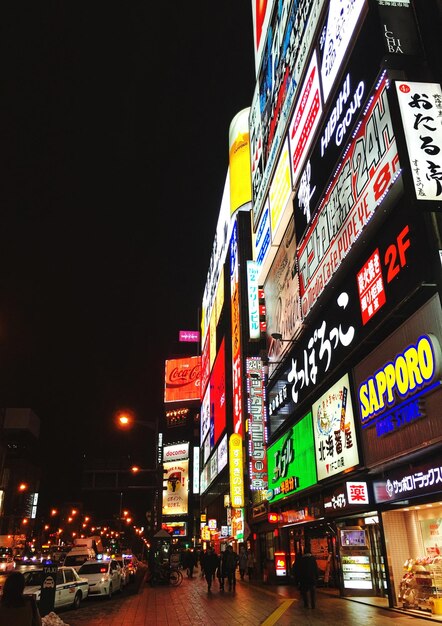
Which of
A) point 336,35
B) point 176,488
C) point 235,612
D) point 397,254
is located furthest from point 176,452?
point 397,254

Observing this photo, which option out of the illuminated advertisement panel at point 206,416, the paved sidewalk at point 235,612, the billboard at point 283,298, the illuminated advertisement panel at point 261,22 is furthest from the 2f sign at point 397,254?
the illuminated advertisement panel at point 206,416

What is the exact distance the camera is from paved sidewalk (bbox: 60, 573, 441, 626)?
37.5ft

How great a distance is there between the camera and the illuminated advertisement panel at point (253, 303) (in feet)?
91.1

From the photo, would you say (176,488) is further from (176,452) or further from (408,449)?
(408,449)

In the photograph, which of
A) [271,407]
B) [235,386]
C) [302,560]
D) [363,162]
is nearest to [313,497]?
[302,560]

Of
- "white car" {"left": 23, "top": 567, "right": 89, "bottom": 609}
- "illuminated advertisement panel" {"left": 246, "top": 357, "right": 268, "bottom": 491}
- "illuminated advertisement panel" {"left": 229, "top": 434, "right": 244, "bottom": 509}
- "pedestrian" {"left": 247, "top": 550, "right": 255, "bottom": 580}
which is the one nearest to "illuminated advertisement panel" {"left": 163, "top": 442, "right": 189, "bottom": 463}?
"illuminated advertisement panel" {"left": 229, "top": 434, "right": 244, "bottom": 509}

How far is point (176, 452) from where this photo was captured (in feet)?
242

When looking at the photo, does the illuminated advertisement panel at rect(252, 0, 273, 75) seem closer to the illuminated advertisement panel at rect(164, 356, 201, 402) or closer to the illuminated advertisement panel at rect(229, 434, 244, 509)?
the illuminated advertisement panel at rect(229, 434, 244, 509)

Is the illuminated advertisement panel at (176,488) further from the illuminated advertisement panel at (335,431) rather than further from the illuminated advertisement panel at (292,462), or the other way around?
the illuminated advertisement panel at (335,431)

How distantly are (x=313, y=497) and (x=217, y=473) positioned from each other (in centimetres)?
2830

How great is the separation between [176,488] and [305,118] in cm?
6216

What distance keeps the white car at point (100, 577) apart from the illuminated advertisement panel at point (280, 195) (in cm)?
1537

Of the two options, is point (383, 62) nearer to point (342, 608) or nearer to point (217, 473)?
point (342, 608)

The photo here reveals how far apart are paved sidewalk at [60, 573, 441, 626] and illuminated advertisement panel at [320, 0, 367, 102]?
48.5ft
